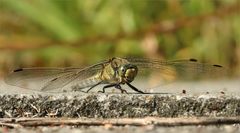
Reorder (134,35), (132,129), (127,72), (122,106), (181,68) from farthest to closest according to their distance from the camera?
(134,35) → (181,68) → (127,72) → (122,106) → (132,129)

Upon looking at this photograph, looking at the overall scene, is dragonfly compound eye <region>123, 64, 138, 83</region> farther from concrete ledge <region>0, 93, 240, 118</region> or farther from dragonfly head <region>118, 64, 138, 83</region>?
concrete ledge <region>0, 93, 240, 118</region>

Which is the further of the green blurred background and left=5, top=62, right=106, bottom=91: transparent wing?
the green blurred background

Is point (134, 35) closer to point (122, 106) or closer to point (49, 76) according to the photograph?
point (49, 76)

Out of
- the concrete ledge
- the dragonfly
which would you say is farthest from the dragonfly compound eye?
the concrete ledge

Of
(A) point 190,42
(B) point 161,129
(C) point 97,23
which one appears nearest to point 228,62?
(A) point 190,42

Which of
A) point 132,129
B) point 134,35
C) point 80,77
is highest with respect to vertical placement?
point 134,35

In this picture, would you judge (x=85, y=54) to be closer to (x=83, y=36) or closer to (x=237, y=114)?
(x=83, y=36)

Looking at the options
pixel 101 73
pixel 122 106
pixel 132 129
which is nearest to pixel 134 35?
pixel 101 73
